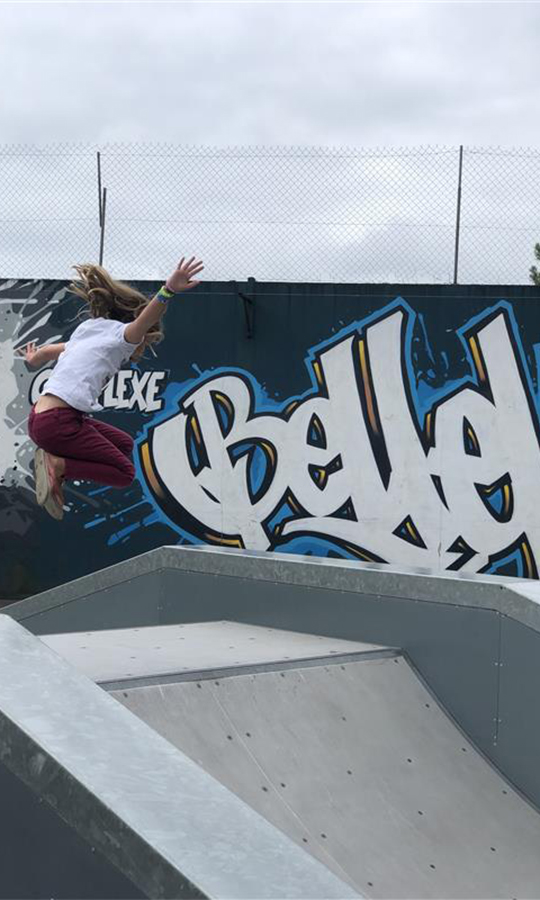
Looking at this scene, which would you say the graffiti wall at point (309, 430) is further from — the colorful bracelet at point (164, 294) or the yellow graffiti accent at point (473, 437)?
the colorful bracelet at point (164, 294)

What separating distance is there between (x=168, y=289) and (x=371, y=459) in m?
6.44

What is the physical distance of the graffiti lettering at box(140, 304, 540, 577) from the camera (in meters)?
10.5

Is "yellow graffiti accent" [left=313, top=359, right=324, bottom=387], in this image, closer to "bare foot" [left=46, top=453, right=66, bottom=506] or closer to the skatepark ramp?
the skatepark ramp

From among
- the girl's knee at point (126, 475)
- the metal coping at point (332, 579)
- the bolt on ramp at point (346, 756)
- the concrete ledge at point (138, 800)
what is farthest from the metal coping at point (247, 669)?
the girl's knee at point (126, 475)

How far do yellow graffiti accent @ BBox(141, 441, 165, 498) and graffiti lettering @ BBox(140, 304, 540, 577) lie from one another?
11 millimetres

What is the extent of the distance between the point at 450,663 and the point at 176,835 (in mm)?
2818

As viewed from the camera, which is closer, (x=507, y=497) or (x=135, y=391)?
(x=507, y=497)

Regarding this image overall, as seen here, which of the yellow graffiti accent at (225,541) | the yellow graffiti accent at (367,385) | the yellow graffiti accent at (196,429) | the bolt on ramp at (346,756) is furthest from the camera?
the yellow graffiti accent at (196,429)

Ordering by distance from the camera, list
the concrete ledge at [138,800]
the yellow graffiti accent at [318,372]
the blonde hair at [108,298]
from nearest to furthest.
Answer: the concrete ledge at [138,800], the blonde hair at [108,298], the yellow graffiti accent at [318,372]

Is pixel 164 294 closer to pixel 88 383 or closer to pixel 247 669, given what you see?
pixel 88 383

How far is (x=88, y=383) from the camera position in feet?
16.3

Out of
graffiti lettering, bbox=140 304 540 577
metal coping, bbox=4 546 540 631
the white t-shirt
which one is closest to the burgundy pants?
the white t-shirt

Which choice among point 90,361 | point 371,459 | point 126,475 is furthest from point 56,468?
point 371,459

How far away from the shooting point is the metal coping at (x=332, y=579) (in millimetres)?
4473
